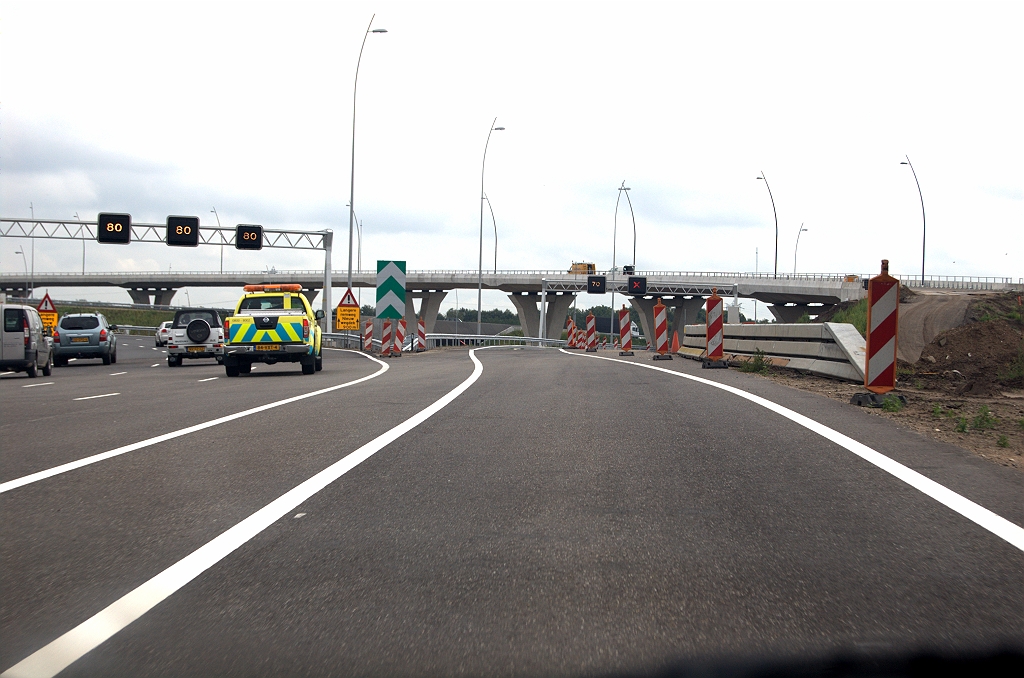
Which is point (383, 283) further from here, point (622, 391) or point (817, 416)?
point (817, 416)

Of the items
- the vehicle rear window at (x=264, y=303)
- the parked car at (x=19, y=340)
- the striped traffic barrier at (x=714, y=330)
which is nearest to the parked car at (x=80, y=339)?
the parked car at (x=19, y=340)

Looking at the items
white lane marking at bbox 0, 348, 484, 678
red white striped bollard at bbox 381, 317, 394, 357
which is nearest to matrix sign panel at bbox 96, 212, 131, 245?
red white striped bollard at bbox 381, 317, 394, 357

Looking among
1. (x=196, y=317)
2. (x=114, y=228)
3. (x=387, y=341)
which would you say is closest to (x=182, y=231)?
(x=114, y=228)

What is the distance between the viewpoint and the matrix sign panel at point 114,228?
5281 cm

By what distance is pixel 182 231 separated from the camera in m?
55.0

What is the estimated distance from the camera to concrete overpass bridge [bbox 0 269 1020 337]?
85.9 metres

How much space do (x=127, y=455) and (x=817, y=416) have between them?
687 cm

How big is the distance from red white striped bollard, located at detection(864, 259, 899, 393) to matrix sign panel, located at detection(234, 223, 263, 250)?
4959 cm

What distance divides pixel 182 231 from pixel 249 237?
3.85 m

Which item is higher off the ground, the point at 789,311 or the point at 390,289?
the point at 390,289

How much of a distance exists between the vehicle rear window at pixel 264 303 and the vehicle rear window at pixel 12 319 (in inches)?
224

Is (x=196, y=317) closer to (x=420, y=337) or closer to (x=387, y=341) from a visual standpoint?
(x=387, y=341)

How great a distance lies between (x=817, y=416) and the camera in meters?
10.0

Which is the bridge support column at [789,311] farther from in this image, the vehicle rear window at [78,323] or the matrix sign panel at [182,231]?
the vehicle rear window at [78,323]
